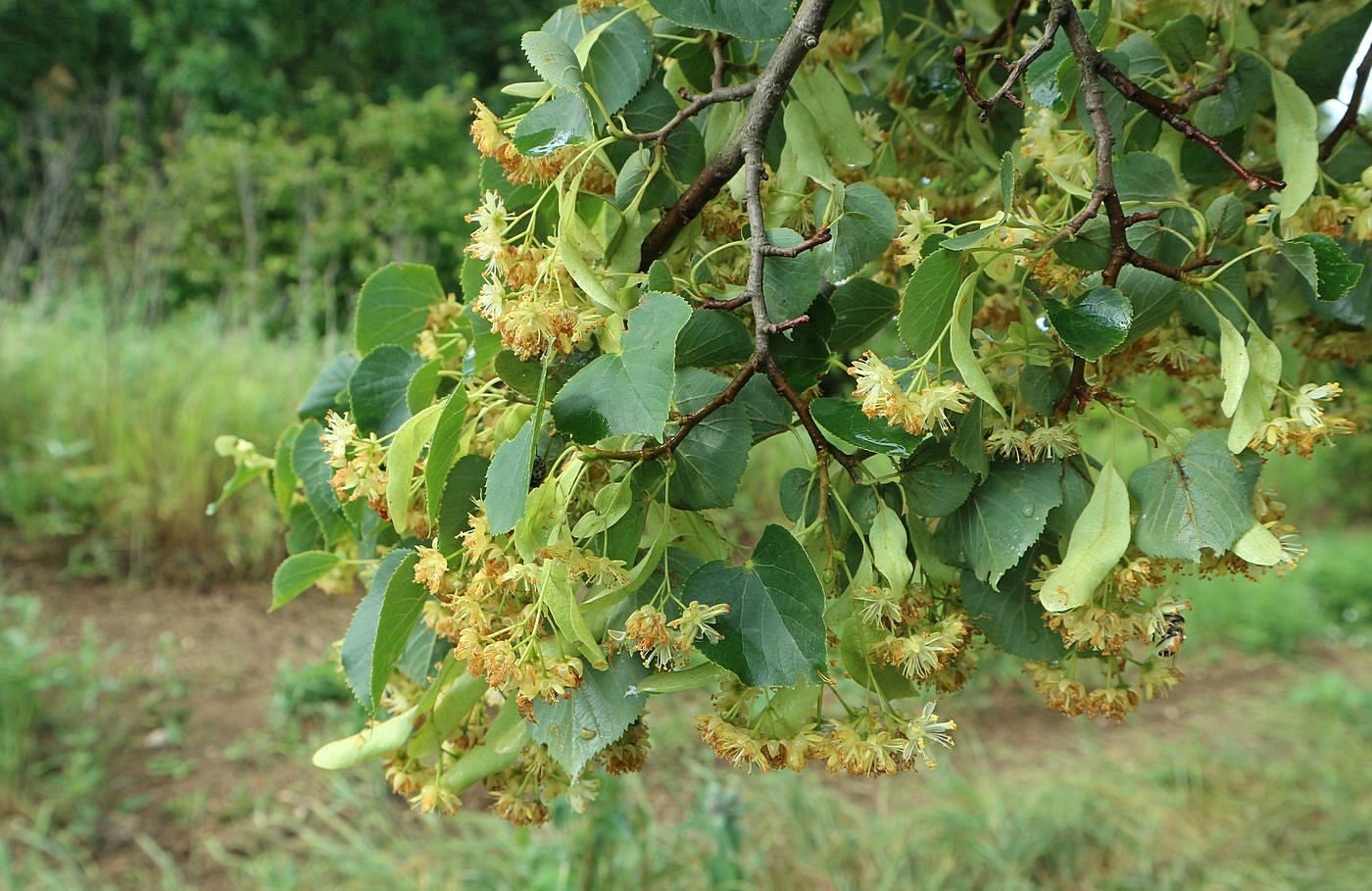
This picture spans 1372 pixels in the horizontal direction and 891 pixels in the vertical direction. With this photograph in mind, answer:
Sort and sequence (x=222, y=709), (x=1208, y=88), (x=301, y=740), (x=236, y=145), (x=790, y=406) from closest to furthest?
(x=790, y=406), (x=1208, y=88), (x=301, y=740), (x=222, y=709), (x=236, y=145)

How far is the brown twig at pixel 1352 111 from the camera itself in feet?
2.31

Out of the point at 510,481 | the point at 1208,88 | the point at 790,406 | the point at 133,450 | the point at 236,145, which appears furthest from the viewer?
the point at 236,145

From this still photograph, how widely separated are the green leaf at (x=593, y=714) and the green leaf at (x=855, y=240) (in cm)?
24

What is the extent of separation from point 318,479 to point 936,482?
1.38 ft

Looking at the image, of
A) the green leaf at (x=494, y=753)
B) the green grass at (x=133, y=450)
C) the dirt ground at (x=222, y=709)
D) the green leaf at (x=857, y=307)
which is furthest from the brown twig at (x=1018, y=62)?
the green grass at (x=133, y=450)

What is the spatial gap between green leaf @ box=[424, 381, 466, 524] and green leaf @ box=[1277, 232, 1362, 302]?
0.43 m

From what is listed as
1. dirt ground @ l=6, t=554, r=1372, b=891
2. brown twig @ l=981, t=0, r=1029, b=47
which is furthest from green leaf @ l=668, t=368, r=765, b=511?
dirt ground @ l=6, t=554, r=1372, b=891

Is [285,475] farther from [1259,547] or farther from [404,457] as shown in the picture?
[1259,547]

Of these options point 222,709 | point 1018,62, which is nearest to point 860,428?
point 1018,62

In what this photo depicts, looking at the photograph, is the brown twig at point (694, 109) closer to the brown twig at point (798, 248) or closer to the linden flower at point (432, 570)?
the brown twig at point (798, 248)

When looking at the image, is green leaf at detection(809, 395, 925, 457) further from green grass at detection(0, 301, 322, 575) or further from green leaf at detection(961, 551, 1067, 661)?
green grass at detection(0, 301, 322, 575)

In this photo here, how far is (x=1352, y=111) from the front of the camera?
2.31ft

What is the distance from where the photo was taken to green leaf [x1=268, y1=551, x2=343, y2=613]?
0.72 metres

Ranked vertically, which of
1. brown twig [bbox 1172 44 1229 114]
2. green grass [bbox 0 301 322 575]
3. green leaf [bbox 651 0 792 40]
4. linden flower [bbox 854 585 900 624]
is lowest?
green grass [bbox 0 301 322 575]
